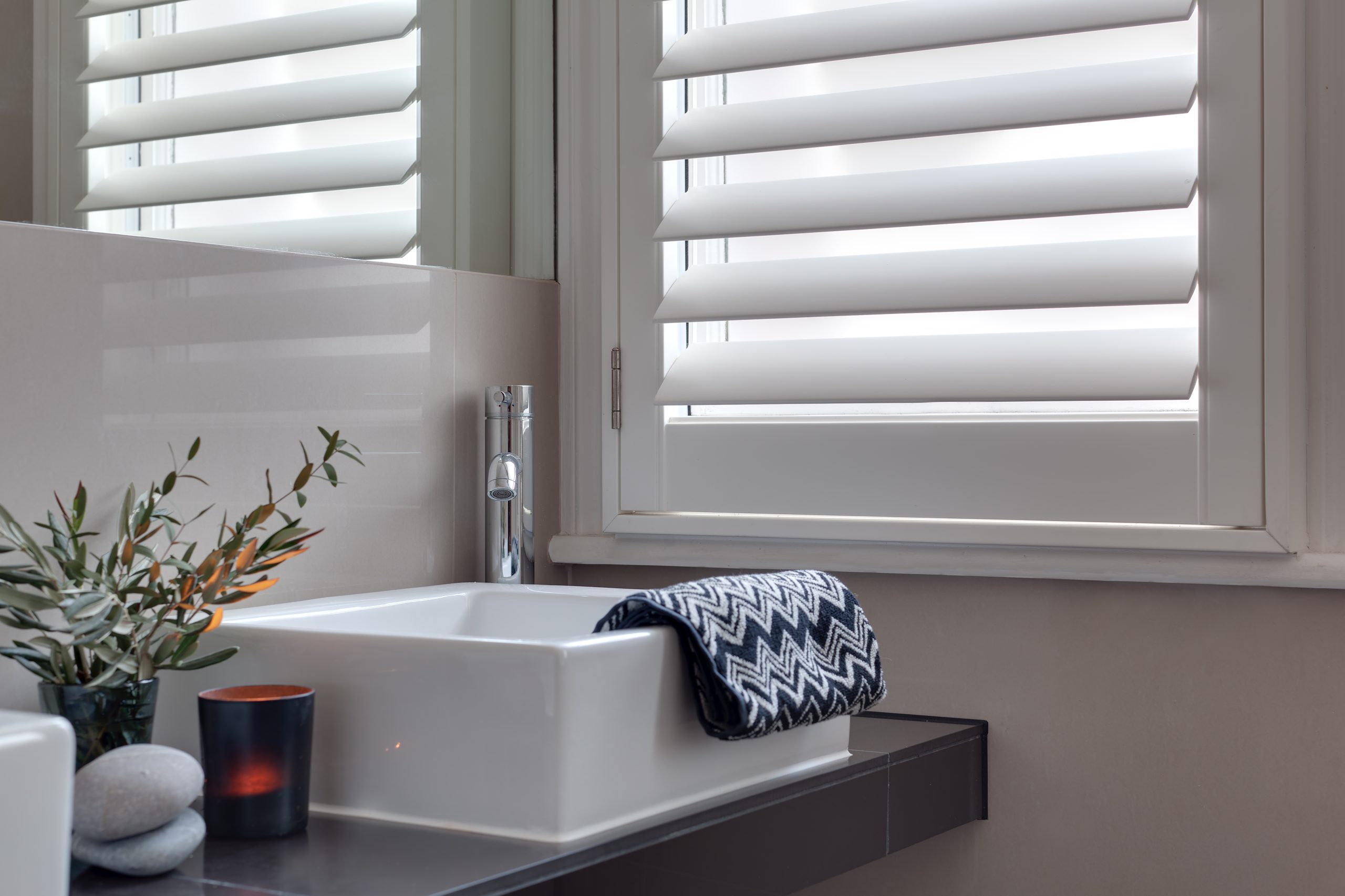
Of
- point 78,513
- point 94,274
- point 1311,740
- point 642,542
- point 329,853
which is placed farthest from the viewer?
point 642,542

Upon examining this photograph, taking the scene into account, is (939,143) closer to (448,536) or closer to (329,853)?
(448,536)

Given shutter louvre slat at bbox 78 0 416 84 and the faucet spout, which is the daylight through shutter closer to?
the faucet spout

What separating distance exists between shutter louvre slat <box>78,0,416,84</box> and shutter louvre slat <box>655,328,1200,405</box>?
48 centimetres

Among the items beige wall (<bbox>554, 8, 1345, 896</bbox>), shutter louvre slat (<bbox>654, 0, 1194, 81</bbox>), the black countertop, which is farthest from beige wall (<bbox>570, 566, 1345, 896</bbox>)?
shutter louvre slat (<bbox>654, 0, 1194, 81</bbox>)

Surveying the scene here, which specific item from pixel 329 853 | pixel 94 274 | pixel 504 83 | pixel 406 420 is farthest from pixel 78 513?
pixel 504 83

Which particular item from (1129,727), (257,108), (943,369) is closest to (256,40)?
(257,108)

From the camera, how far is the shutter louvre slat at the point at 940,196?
1252 millimetres

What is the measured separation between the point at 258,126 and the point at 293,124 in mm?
53

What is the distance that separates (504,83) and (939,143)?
0.53 metres

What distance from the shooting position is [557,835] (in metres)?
0.84

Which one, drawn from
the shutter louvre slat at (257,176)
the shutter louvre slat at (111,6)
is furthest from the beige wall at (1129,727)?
the shutter louvre slat at (111,6)

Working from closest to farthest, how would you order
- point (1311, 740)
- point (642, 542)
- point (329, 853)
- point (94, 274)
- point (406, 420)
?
point (329, 853), point (94, 274), point (1311, 740), point (406, 420), point (642, 542)

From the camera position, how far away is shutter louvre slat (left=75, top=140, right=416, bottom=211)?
1.14 m

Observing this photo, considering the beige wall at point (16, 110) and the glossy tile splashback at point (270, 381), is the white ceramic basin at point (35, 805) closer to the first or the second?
the glossy tile splashback at point (270, 381)
